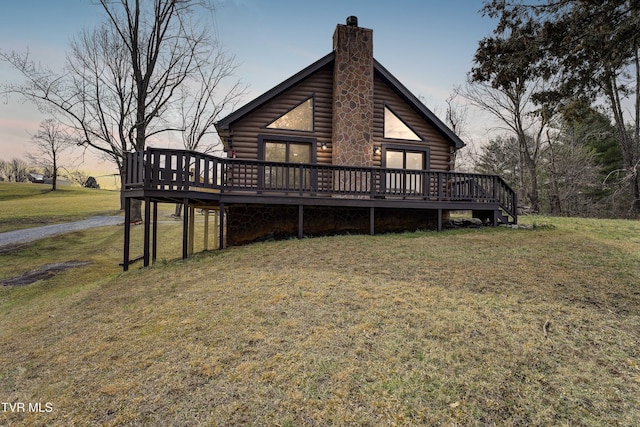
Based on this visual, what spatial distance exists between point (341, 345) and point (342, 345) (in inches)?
0.5

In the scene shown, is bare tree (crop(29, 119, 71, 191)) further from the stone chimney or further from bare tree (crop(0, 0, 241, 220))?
the stone chimney

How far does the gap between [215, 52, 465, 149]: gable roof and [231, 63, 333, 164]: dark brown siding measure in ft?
0.89

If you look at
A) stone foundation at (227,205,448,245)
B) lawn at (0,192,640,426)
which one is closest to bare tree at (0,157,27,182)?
stone foundation at (227,205,448,245)

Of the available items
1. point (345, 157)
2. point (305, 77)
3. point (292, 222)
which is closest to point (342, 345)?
point (292, 222)

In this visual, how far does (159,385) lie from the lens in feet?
10.8

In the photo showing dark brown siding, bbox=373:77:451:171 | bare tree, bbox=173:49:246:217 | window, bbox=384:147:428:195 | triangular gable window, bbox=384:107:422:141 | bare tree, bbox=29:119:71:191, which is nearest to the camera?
window, bbox=384:147:428:195

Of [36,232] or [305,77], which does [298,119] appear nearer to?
[305,77]

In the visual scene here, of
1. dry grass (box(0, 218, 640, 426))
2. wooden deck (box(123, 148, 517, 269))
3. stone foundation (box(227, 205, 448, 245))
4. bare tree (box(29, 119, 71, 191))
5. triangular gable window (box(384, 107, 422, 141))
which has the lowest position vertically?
dry grass (box(0, 218, 640, 426))

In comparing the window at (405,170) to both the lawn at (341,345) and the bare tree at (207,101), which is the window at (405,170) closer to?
the lawn at (341,345)

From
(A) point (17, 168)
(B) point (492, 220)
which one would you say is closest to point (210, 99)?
(B) point (492, 220)

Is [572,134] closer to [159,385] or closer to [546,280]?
[546,280]

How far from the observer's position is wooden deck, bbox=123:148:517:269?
29.0 feet

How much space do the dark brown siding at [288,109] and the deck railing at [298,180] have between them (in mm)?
1105

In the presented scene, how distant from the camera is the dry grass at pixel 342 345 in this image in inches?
115
